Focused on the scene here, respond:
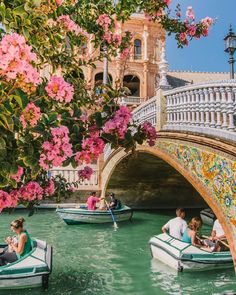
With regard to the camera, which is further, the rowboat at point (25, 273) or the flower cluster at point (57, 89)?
the rowboat at point (25, 273)

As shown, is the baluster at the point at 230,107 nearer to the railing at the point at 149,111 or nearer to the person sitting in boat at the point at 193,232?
the person sitting in boat at the point at 193,232

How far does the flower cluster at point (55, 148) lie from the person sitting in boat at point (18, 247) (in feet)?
19.9

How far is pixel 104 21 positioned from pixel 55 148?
2288mm

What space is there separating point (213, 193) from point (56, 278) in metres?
4.51

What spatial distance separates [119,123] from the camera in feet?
9.89

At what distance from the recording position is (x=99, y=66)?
1430 inches

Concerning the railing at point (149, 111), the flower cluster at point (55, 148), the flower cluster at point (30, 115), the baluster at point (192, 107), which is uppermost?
the railing at point (149, 111)

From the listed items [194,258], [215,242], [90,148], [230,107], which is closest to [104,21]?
[90,148]

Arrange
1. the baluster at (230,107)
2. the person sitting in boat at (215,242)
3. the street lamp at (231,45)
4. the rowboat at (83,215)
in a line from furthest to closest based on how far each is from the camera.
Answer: the rowboat at (83,215), the person sitting in boat at (215,242), the street lamp at (231,45), the baluster at (230,107)

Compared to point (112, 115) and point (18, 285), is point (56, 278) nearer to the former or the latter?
point (18, 285)

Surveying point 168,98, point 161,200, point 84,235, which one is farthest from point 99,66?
point 168,98

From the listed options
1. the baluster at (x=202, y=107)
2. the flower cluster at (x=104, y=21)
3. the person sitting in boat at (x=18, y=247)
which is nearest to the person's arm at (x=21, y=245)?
the person sitting in boat at (x=18, y=247)

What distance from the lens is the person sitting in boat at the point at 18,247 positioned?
8.31m

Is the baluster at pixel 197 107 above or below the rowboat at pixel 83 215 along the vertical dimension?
above
